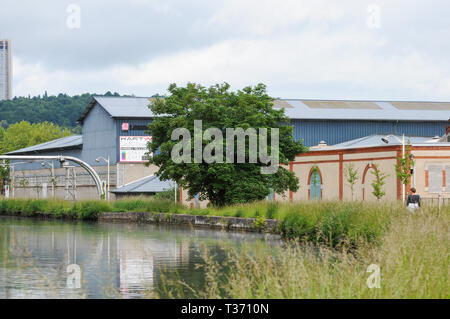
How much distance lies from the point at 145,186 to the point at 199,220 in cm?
2946

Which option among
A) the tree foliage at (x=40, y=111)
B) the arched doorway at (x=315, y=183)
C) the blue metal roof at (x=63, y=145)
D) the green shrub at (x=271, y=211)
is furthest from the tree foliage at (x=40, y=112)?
the green shrub at (x=271, y=211)

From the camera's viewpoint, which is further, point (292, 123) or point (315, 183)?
point (292, 123)

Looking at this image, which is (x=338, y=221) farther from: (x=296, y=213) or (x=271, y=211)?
(x=271, y=211)

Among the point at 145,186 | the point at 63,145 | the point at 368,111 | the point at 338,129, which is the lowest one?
the point at 145,186

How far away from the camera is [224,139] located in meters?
45.7

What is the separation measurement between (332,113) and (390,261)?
67.3 metres

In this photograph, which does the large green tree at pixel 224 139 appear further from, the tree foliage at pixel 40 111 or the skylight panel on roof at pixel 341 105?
the tree foliage at pixel 40 111

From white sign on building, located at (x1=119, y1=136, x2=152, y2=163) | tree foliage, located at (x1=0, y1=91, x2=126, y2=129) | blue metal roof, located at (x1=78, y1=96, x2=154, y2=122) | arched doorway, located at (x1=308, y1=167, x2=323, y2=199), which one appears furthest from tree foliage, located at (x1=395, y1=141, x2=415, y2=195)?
tree foliage, located at (x1=0, y1=91, x2=126, y2=129)

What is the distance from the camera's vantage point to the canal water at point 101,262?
1600 centimetres

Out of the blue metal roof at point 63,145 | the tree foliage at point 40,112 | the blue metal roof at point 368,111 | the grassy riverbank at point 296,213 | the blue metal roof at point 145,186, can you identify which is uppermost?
the tree foliage at point 40,112

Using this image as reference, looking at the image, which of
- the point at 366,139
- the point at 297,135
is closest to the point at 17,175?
the point at 297,135

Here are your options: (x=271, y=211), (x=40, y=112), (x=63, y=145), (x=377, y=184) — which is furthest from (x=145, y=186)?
(x=40, y=112)

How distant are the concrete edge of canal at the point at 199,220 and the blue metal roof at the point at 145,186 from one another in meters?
15.6
